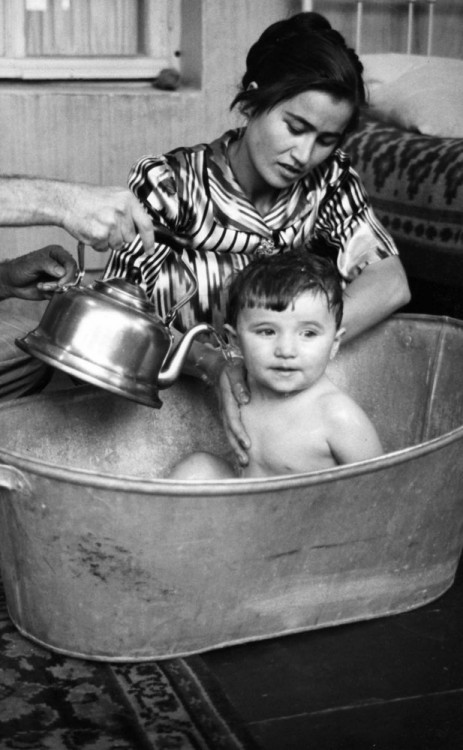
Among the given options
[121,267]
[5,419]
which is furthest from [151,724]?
[121,267]

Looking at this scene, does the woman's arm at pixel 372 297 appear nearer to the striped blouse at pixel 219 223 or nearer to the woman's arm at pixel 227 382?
the striped blouse at pixel 219 223

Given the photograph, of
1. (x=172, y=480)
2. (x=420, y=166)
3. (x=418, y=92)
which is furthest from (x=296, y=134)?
(x=418, y=92)

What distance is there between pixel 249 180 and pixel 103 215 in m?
0.60

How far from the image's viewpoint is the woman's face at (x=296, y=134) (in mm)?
1978

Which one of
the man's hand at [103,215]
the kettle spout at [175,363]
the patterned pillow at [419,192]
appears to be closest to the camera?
the man's hand at [103,215]

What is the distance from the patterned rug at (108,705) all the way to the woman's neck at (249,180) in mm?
947

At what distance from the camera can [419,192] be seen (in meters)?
2.96

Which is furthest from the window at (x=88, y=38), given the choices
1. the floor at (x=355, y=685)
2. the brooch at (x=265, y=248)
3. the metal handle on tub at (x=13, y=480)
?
the floor at (x=355, y=685)

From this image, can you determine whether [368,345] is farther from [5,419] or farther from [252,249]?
[5,419]

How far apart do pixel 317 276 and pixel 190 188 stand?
0.42 metres

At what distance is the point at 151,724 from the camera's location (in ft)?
4.78

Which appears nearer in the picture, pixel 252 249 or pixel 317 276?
pixel 317 276

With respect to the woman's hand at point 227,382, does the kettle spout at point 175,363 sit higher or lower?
higher

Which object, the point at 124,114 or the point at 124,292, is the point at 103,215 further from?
the point at 124,114
